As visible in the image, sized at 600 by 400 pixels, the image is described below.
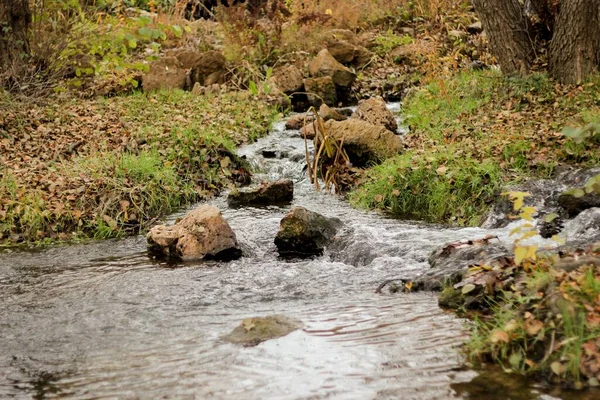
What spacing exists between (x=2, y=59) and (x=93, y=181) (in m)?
4.22

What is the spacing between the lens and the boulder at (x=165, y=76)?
13770 mm

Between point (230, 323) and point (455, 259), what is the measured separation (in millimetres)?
2000

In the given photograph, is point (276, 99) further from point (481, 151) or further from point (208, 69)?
point (481, 151)

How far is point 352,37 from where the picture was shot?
16406mm

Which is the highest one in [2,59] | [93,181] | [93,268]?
[2,59]

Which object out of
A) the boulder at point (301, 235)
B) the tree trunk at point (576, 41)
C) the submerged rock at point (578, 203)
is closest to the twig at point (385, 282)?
the boulder at point (301, 235)

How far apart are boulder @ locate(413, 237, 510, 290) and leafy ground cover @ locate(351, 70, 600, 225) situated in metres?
1.93

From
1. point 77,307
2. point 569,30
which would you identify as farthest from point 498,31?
point 77,307

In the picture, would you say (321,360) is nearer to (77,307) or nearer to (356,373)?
(356,373)

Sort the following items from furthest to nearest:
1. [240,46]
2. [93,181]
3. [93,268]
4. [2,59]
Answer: [240,46] < [2,59] < [93,181] < [93,268]

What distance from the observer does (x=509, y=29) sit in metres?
10.7

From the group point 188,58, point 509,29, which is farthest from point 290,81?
point 509,29

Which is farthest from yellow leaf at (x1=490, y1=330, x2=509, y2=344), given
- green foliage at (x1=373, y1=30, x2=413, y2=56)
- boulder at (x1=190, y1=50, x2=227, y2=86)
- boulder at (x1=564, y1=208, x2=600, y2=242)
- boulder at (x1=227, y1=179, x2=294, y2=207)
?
green foliage at (x1=373, y1=30, x2=413, y2=56)

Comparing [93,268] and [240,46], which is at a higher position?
[240,46]
